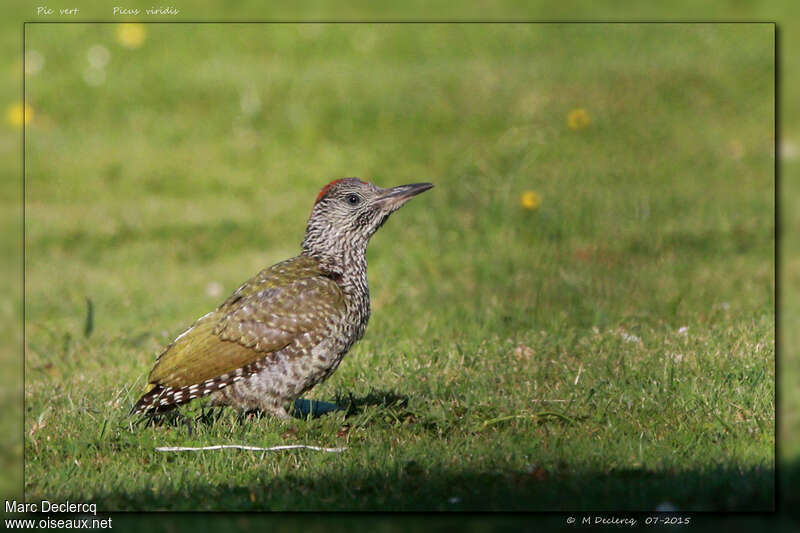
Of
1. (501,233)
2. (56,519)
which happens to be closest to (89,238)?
(501,233)

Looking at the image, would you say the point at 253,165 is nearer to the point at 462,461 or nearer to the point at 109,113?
the point at 109,113

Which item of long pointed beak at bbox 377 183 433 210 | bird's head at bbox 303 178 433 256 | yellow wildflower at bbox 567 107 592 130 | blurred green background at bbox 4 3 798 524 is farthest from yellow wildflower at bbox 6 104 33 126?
long pointed beak at bbox 377 183 433 210

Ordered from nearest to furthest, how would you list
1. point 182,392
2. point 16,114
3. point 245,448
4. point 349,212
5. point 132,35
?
point 245,448 < point 182,392 < point 349,212 < point 16,114 < point 132,35

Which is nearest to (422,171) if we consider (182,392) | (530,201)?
(530,201)

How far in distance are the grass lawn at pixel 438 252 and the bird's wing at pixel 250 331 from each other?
34cm

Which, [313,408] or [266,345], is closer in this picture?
[266,345]

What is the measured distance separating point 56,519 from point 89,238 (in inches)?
252

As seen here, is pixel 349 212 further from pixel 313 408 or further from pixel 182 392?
pixel 182 392

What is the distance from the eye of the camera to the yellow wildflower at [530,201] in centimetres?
923

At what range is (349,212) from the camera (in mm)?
5852

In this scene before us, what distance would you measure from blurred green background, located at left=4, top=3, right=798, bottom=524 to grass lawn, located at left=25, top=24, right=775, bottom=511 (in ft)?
0.12

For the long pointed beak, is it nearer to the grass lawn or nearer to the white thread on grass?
the grass lawn

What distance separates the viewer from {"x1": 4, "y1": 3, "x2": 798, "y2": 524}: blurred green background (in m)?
7.46

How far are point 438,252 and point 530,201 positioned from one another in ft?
3.63
